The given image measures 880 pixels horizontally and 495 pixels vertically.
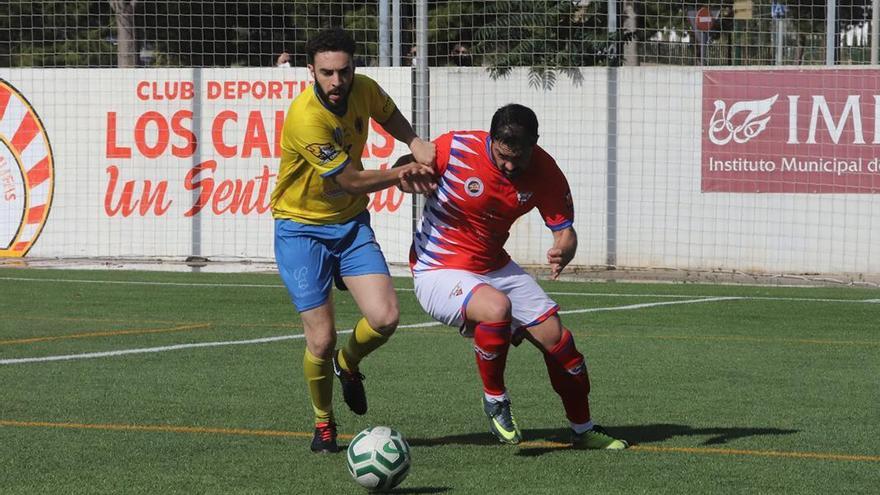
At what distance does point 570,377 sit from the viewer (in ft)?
24.6

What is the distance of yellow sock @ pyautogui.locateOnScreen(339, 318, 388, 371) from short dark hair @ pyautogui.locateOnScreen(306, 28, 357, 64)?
140cm

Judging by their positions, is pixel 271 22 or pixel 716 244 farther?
pixel 271 22

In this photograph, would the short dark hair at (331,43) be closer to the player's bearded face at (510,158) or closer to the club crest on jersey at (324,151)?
the club crest on jersey at (324,151)

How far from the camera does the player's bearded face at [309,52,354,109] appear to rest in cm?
739

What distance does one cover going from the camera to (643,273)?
1884cm

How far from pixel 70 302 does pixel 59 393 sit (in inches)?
244

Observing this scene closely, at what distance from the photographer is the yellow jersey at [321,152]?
7.45m

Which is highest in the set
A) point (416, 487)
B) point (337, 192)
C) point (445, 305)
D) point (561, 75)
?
point (561, 75)

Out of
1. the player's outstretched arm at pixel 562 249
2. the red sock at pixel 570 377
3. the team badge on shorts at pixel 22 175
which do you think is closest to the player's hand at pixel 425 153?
the player's outstretched arm at pixel 562 249

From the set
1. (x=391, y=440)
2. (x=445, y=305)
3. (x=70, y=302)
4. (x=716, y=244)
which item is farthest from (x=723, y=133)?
(x=391, y=440)

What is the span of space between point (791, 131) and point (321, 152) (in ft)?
39.7

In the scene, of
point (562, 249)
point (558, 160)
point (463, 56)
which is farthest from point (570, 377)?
point (463, 56)

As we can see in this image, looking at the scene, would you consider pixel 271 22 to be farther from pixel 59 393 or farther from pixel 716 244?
pixel 59 393

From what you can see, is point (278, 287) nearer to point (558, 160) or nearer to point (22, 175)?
point (558, 160)
